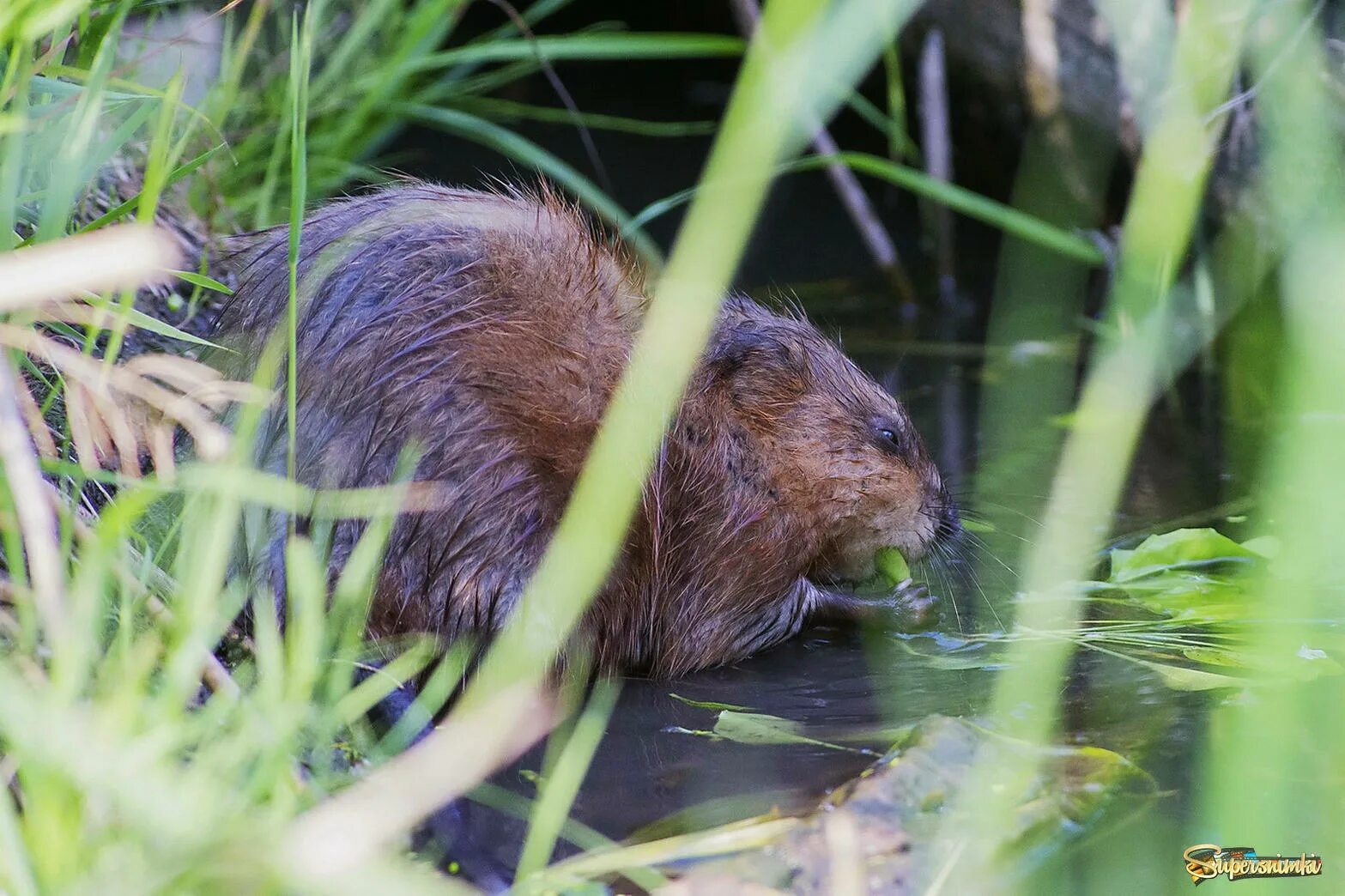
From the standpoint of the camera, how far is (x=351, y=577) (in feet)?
6.15

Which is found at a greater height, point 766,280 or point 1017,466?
point 766,280

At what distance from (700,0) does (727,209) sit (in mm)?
5843

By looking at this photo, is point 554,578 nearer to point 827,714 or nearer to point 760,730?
point 760,730

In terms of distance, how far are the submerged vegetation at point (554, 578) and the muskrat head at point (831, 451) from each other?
18 cm

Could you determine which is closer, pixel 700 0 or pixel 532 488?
pixel 532 488

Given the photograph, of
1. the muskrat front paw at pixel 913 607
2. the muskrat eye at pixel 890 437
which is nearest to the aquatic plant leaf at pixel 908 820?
the muskrat front paw at pixel 913 607

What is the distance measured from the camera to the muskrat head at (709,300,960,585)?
3059mm

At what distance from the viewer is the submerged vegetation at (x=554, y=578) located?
4.78 ft

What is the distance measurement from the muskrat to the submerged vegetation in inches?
3.9

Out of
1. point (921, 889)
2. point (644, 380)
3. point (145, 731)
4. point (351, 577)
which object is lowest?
point (921, 889)

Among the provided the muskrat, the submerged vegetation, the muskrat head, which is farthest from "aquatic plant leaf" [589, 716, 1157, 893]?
the muskrat head

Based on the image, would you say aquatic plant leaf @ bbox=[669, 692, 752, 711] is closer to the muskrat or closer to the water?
the water

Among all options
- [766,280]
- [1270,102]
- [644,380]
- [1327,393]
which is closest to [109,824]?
[644,380]

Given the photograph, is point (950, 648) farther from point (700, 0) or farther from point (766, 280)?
point (700, 0)
